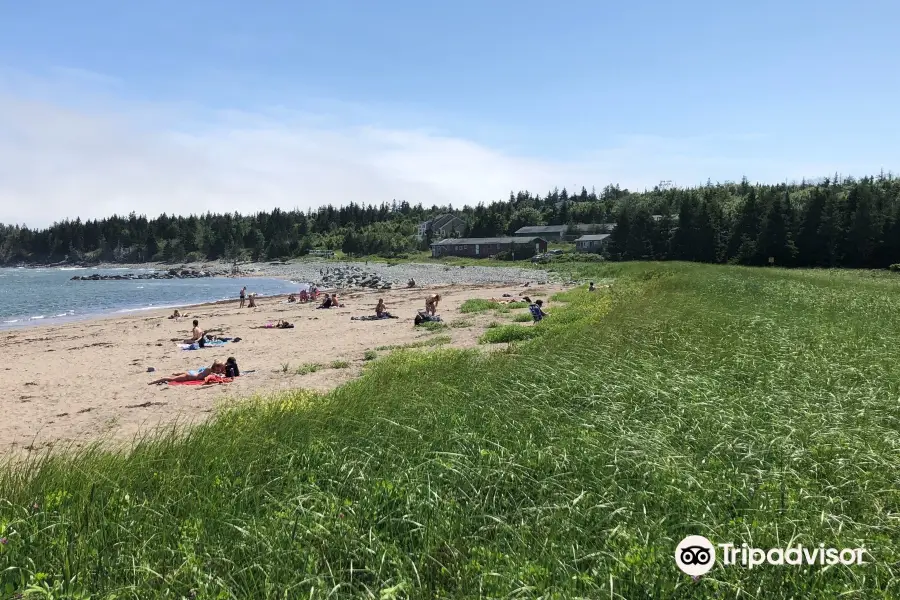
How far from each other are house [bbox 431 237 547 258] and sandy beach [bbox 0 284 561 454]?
2802 inches

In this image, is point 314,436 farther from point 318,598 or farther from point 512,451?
point 318,598

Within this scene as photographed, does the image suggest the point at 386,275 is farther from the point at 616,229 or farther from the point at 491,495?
the point at 491,495

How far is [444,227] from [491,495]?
149 metres

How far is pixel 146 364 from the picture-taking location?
16766 mm

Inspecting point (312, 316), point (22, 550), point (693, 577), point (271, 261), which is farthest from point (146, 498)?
point (271, 261)

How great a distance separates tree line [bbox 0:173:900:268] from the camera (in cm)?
6028

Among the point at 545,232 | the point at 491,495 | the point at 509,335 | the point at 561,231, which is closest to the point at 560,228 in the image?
the point at 561,231

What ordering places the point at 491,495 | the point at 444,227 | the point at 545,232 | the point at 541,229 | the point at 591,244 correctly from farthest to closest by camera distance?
the point at 444,227 < the point at 541,229 < the point at 545,232 < the point at 591,244 < the point at 491,495

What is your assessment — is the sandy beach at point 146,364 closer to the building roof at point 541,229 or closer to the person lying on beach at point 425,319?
the person lying on beach at point 425,319

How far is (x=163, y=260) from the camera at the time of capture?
156 meters

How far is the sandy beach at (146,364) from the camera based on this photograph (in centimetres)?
1038

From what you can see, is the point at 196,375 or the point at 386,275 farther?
the point at 386,275

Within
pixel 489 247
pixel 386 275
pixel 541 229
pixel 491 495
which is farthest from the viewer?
pixel 541 229

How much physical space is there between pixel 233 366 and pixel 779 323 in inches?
539
